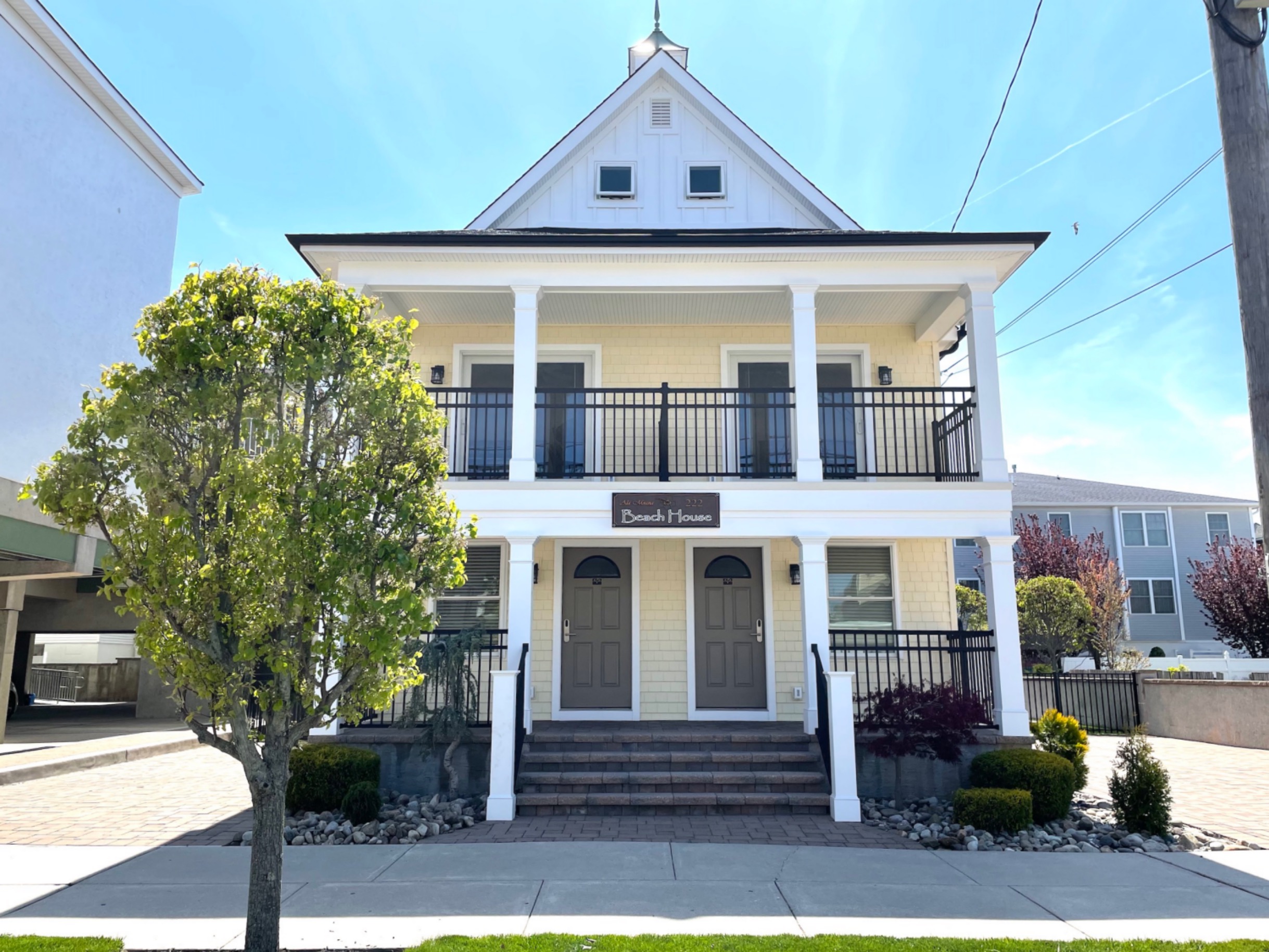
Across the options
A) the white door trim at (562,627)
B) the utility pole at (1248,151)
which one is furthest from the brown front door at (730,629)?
the utility pole at (1248,151)

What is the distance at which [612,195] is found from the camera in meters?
13.0

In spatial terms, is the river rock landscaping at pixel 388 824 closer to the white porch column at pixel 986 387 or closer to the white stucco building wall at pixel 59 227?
the white porch column at pixel 986 387

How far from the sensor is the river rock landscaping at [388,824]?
7.63m

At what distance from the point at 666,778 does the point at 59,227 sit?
14.6m

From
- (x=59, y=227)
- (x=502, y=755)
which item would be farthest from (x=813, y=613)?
(x=59, y=227)

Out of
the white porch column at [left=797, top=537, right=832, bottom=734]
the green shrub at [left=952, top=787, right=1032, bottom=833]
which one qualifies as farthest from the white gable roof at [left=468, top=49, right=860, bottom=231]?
the green shrub at [left=952, top=787, right=1032, bottom=833]

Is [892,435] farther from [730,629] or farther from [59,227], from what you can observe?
[59,227]

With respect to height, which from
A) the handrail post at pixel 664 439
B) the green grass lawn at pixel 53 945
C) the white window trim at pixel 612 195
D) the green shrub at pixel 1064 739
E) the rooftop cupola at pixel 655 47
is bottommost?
the green grass lawn at pixel 53 945

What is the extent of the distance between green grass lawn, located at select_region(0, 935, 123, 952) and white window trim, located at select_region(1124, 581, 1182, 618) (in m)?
33.1

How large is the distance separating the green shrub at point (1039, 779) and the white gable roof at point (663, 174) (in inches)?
304

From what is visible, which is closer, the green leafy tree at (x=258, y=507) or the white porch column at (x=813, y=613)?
the green leafy tree at (x=258, y=507)

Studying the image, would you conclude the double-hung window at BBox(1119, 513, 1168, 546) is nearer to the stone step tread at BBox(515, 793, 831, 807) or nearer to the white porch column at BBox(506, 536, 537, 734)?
the stone step tread at BBox(515, 793, 831, 807)

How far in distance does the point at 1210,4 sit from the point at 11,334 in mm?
16697

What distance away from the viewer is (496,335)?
12.1 meters
